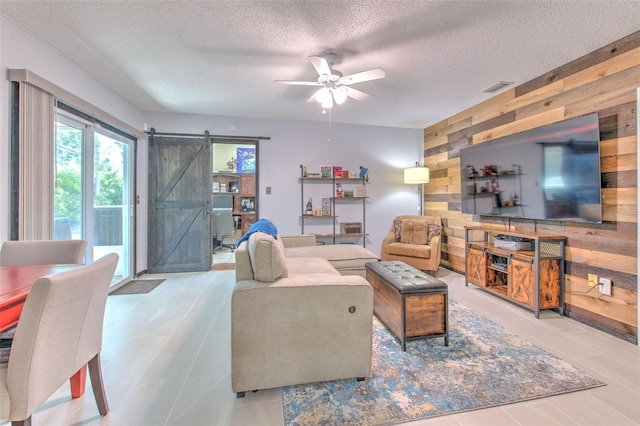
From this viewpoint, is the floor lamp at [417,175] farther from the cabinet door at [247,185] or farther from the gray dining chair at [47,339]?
the gray dining chair at [47,339]

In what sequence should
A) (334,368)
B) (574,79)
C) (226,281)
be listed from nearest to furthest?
(334,368) → (574,79) → (226,281)

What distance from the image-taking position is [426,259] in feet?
13.5

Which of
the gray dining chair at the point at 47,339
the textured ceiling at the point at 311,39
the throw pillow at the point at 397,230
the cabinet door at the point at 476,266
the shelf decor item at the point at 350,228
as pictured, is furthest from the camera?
the shelf decor item at the point at 350,228

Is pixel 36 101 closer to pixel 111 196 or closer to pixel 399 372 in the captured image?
pixel 111 196

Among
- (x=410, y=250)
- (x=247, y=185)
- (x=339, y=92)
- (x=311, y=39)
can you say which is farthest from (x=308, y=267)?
(x=247, y=185)

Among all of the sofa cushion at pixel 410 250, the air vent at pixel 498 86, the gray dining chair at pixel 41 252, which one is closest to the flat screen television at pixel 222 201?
the sofa cushion at pixel 410 250

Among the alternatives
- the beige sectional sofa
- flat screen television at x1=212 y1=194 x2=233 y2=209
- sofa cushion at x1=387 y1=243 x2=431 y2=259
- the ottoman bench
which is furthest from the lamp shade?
flat screen television at x1=212 y1=194 x2=233 y2=209

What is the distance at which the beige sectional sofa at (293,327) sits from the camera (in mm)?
1560

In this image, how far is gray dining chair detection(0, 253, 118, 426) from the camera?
0.99 m

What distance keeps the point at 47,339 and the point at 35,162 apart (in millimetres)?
1979

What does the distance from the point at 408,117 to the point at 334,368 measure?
4095mm

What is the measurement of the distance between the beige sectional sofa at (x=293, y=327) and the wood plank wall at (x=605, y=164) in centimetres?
232

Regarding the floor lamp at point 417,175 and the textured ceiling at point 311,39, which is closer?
the textured ceiling at point 311,39

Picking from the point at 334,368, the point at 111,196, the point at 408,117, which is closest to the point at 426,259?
the point at 408,117
